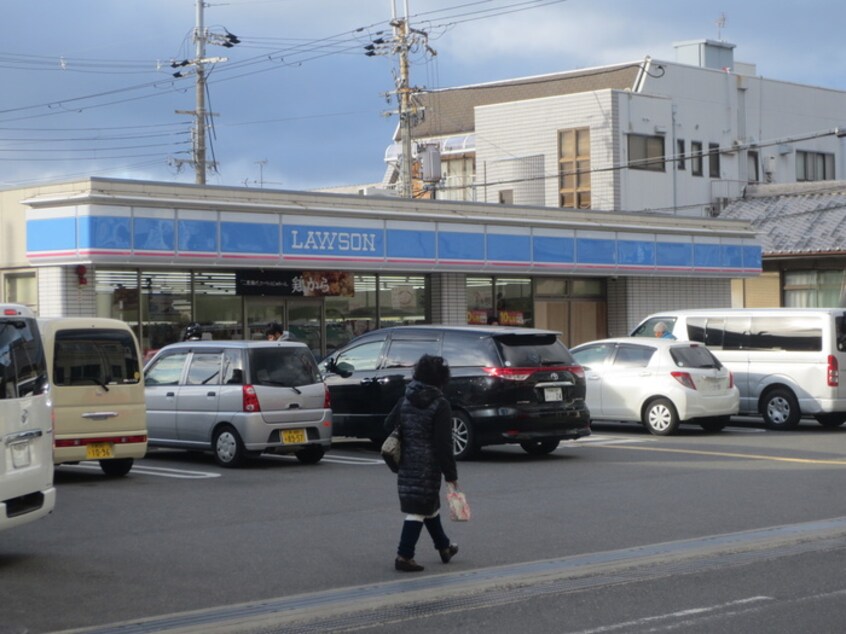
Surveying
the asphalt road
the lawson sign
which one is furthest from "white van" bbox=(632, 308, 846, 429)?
the lawson sign

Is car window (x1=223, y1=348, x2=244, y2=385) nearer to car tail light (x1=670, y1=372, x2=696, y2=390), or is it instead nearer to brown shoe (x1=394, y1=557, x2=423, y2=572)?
brown shoe (x1=394, y1=557, x2=423, y2=572)

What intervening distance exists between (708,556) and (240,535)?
4.11 meters

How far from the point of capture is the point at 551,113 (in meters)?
46.6

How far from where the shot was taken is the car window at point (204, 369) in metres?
17.3

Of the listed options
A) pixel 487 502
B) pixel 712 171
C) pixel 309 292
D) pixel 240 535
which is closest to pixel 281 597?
pixel 240 535

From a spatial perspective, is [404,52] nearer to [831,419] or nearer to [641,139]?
[641,139]

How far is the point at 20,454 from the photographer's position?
31.5 ft

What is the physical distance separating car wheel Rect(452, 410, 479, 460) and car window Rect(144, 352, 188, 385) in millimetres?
3959

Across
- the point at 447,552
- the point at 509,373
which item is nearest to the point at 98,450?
the point at 509,373

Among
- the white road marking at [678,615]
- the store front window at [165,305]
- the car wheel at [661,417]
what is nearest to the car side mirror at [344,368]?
the car wheel at [661,417]

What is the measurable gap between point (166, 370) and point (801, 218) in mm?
28396

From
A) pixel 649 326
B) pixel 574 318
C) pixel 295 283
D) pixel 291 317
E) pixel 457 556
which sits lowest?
pixel 457 556

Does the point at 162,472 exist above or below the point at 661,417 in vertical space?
below

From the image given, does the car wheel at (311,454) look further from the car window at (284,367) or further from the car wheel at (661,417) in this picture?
the car wheel at (661,417)
